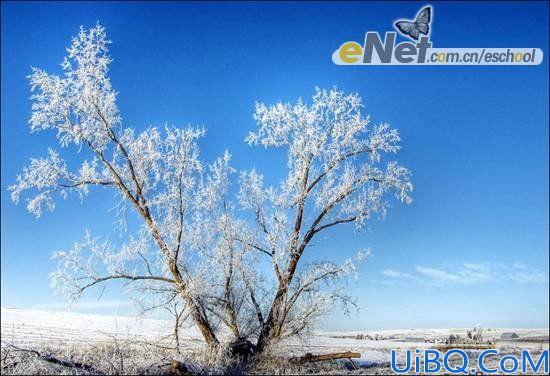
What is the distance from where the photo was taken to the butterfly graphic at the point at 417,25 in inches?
596

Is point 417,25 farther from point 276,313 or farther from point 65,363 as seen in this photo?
point 65,363

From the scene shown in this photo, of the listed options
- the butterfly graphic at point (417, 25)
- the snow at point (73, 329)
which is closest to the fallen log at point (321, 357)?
the snow at point (73, 329)

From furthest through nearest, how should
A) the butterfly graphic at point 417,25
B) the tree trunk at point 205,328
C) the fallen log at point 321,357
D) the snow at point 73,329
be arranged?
the butterfly graphic at point 417,25
the snow at point 73,329
the tree trunk at point 205,328
the fallen log at point 321,357

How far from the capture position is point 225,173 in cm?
1520

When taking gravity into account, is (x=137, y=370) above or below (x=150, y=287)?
below

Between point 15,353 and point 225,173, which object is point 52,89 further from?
point 15,353

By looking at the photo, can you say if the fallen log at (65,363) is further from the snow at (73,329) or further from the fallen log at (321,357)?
the fallen log at (321,357)

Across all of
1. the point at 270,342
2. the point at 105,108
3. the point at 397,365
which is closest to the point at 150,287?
the point at 270,342

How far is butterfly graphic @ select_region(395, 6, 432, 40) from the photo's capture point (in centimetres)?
1514

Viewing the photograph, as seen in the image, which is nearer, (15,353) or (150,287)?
(15,353)

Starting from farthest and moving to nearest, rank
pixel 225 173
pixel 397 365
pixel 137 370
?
pixel 225 173, pixel 397 365, pixel 137 370

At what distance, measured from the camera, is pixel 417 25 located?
15.4 meters

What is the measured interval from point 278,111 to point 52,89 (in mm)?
6460

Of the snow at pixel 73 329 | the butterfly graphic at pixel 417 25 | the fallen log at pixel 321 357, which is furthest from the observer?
the butterfly graphic at pixel 417 25
